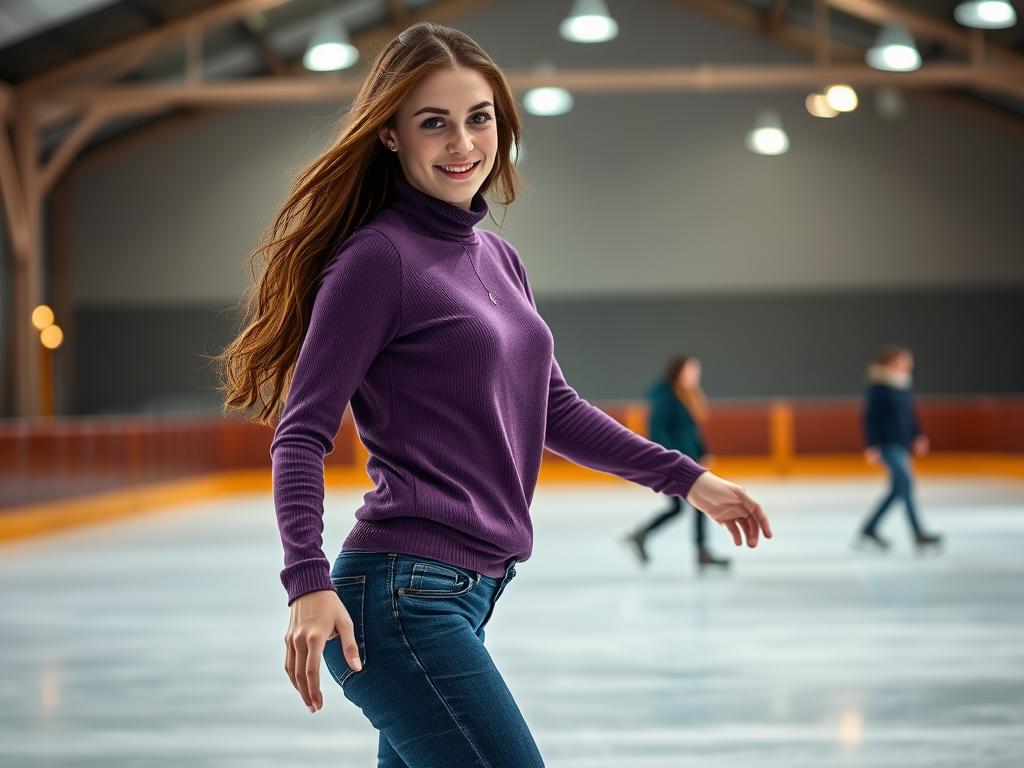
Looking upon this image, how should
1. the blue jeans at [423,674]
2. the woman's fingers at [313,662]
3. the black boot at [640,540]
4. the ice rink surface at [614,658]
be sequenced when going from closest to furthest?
the woman's fingers at [313,662]
the blue jeans at [423,674]
the ice rink surface at [614,658]
the black boot at [640,540]

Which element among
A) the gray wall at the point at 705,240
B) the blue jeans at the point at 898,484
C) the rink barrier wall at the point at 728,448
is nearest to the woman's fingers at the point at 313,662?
the blue jeans at the point at 898,484

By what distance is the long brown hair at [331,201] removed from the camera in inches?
78.2

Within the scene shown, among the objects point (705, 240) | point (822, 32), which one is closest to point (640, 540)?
point (822, 32)

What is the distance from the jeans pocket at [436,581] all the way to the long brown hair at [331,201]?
0.35 meters

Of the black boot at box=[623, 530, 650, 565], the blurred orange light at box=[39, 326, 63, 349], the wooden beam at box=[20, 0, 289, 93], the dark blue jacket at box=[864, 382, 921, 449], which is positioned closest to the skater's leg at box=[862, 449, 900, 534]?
the dark blue jacket at box=[864, 382, 921, 449]

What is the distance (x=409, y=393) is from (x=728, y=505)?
1.87 feet

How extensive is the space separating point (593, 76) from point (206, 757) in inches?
632

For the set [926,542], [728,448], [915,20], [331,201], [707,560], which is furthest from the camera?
[728,448]

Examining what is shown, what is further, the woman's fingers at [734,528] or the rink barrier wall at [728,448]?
the rink barrier wall at [728,448]

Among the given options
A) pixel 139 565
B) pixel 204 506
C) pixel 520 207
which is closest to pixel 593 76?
pixel 520 207

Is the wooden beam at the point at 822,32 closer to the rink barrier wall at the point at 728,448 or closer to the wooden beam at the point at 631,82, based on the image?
the wooden beam at the point at 631,82

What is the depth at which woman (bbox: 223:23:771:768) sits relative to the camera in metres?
1.85

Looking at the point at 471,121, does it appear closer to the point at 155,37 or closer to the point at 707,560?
the point at 707,560

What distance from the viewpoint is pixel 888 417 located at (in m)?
10.8
